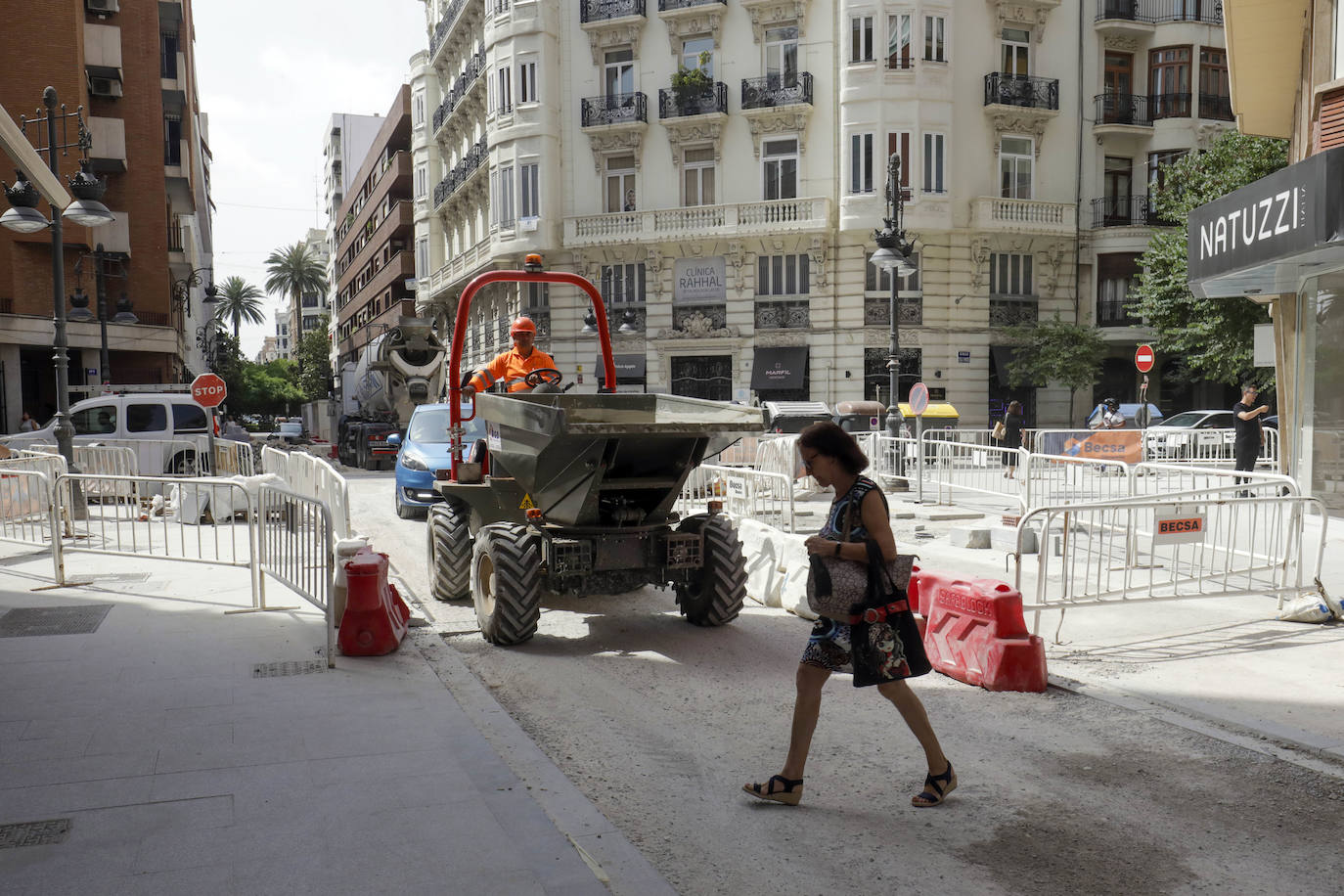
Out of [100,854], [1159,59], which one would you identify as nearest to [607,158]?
[1159,59]

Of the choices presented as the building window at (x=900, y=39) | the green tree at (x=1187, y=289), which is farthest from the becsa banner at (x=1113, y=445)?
the building window at (x=900, y=39)

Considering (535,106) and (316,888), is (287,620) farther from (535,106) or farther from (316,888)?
(535,106)

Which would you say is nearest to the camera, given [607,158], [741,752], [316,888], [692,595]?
[316,888]

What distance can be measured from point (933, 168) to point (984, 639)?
2921 cm

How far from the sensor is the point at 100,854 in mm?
3879

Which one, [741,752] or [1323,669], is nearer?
[741,752]

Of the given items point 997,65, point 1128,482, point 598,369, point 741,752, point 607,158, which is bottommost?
point 741,752

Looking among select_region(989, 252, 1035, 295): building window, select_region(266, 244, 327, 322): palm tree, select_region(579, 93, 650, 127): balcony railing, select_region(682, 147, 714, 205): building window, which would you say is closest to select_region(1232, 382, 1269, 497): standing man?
select_region(989, 252, 1035, 295): building window

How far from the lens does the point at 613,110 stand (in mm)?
36094

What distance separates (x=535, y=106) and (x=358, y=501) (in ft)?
72.7

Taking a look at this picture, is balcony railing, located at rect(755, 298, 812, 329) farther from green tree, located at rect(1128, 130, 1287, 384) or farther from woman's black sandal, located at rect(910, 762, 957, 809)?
woman's black sandal, located at rect(910, 762, 957, 809)

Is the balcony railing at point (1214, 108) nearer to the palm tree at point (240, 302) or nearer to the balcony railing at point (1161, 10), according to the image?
the balcony railing at point (1161, 10)

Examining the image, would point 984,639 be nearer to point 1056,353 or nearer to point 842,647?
point 842,647

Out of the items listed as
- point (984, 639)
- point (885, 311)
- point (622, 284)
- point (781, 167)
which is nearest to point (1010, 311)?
point (885, 311)
